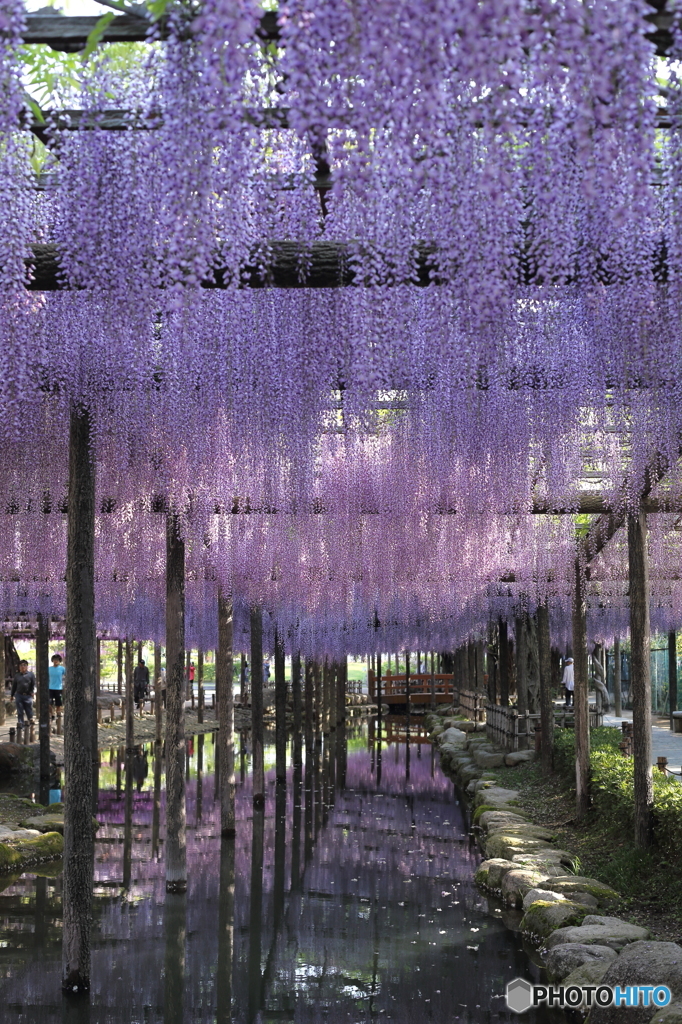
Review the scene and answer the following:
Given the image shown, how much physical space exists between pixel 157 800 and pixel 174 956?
721cm

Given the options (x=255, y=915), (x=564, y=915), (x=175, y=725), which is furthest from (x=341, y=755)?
(x=564, y=915)

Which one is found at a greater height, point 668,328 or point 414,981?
point 668,328

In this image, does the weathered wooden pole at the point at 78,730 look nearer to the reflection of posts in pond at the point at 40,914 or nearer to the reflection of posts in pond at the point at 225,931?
the reflection of posts in pond at the point at 225,931

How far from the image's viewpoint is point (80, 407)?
5609mm

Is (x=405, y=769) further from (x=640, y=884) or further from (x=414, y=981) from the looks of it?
(x=414, y=981)

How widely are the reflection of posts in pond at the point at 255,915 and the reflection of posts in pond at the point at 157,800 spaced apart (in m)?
0.96

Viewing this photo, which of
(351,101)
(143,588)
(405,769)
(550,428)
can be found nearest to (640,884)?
(550,428)

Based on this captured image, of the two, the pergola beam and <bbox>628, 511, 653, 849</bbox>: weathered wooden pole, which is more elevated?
the pergola beam

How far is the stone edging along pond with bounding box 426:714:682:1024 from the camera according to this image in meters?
4.71

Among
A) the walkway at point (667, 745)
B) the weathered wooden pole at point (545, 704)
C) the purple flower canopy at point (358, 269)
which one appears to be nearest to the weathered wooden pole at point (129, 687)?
the weathered wooden pole at point (545, 704)

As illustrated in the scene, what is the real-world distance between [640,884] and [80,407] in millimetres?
4951

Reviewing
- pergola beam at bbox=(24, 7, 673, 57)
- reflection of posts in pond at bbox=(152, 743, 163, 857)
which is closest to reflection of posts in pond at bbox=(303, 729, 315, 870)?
reflection of posts in pond at bbox=(152, 743, 163, 857)

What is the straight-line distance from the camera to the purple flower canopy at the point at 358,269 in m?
2.62

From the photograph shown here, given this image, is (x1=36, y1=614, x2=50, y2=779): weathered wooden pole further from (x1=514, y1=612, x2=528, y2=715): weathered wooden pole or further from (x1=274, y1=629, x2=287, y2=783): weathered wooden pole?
(x1=514, y1=612, x2=528, y2=715): weathered wooden pole
